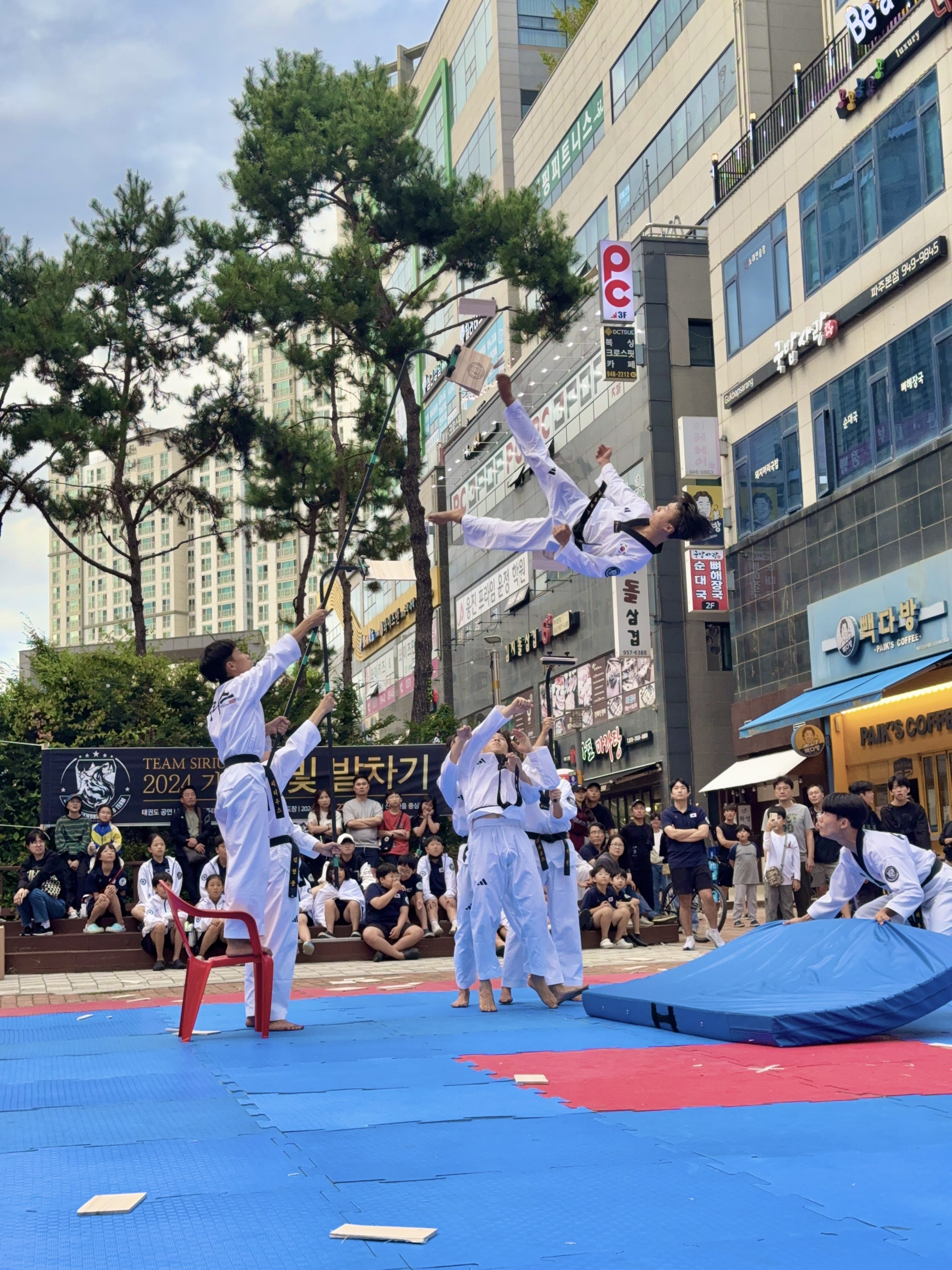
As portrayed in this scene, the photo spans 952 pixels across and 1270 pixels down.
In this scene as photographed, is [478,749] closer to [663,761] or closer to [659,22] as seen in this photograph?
[663,761]

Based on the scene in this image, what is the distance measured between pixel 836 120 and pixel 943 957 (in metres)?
18.9

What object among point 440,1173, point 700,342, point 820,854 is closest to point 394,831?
point 820,854

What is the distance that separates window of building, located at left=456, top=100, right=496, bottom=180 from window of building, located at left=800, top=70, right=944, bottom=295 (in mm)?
21718

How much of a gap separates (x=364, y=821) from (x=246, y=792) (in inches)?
281

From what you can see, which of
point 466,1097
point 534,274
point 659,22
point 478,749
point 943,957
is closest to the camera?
point 466,1097

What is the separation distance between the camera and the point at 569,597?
109 ft

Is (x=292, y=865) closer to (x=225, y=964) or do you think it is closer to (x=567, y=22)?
(x=225, y=964)

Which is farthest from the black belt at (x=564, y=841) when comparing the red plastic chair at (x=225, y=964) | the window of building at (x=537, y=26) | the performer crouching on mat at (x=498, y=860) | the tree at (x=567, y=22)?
the window of building at (x=537, y=26)

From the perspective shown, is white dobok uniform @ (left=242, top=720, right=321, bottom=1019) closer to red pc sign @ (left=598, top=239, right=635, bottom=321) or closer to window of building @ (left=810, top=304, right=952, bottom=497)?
window of building @ (left=810, top=304, right=952, bottom=497)

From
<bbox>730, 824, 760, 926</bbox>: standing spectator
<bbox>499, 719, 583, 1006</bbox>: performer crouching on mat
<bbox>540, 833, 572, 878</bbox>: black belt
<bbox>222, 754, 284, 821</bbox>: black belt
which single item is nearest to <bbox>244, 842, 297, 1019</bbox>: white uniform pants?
<bbox>222, 754, 284, 821</bbox>: black belt

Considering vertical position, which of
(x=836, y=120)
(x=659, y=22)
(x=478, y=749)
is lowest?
(x=478, y=749)

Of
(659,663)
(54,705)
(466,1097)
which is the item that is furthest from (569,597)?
(466,1097)

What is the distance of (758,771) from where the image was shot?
24.2 meters

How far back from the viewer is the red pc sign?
2761 centimetres
